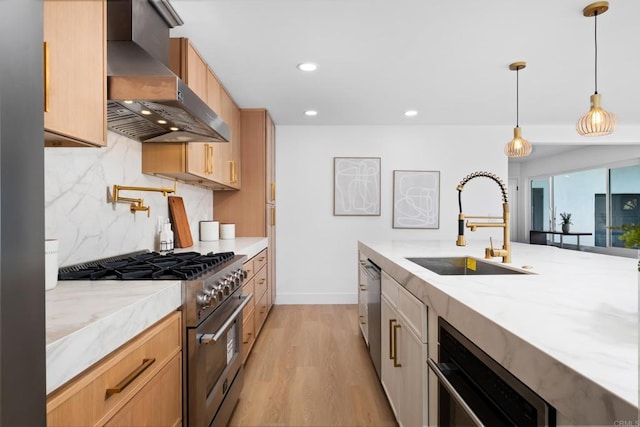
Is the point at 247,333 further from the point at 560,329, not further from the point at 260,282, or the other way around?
the point at 560,329

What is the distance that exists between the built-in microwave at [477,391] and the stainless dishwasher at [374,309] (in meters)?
1.12

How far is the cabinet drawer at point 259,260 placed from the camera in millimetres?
3061

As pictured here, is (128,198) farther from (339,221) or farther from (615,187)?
(615,187)

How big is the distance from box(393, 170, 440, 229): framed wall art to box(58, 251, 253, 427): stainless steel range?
3086 millimetres

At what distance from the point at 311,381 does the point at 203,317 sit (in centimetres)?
128

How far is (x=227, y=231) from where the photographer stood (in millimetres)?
3584

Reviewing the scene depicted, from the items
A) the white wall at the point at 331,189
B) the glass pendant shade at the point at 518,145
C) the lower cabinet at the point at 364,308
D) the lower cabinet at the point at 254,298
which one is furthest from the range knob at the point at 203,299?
the white wall at the point at 331,189

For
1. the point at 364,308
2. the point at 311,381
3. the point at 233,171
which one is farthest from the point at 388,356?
the point at 233,171

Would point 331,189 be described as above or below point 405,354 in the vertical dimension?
above

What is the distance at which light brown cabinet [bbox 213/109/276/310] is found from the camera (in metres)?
3.95

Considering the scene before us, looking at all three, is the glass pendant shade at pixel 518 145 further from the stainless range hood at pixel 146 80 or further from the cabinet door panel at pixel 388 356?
the stainless range hood at pixel 146 80

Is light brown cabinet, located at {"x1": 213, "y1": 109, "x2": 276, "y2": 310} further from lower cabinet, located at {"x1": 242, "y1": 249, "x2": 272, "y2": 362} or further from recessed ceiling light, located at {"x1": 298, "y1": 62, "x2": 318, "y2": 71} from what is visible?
recessed ceiling light, located at {"x1": 298, "y1": 62, "x2": 318, "y2": 71}

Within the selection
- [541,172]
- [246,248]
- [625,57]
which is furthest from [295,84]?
[541,172]

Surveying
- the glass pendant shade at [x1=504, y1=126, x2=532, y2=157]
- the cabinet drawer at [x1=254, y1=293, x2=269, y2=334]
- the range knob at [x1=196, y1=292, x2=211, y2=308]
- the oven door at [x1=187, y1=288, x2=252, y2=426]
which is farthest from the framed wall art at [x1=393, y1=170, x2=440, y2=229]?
the range knob at [x1=196, y1=292, x2=211, y2=308]
